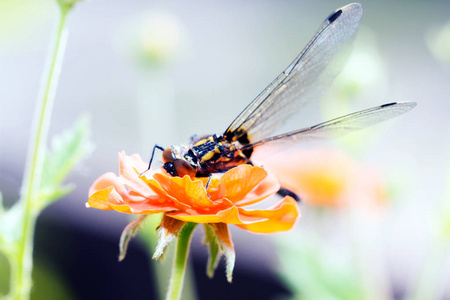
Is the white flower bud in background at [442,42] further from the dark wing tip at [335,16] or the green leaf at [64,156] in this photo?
the green leaf at [64,156]

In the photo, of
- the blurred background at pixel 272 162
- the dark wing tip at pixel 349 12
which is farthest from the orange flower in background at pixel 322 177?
the dark wing tip at pixel 349 12

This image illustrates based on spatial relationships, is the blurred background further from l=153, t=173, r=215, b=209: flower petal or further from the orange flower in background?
l=153, t=173, r=215, b=209: flower petal

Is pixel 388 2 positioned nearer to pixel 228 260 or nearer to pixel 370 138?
pixel 370 138

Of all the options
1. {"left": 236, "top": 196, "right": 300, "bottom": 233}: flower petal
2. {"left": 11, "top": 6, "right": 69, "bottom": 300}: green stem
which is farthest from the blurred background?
{"left": 236, "top": 196, "right": 300, "bottom": 233}: flower petal

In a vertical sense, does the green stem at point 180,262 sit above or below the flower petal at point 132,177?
below

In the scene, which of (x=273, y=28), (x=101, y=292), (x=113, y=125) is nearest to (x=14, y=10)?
(x=101, y=292)
